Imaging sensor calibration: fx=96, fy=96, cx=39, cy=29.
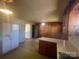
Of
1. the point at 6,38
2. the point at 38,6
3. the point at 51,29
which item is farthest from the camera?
the point at 51,29

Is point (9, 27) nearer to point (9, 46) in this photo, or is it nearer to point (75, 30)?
point (9, 46)

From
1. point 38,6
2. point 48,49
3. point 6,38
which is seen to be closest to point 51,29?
point 48,49

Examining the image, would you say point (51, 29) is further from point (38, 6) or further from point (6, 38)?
point (38, 6)

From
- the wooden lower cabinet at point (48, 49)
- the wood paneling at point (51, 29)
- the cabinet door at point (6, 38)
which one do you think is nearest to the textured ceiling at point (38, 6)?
the cabinet door at point (6, 38)

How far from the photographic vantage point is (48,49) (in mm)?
4852

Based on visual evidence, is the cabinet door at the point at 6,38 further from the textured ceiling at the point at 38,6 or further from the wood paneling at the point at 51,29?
the wood paneling at the point at 51,29

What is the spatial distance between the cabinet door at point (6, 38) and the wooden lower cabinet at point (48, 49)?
75.8 inches

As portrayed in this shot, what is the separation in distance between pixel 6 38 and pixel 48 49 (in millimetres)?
2413

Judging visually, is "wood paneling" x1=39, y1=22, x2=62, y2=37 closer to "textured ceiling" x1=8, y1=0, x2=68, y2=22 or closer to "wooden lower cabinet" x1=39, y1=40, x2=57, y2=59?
"wooden lower cabinet" x1=39, y1=40, x2=57, y2=59

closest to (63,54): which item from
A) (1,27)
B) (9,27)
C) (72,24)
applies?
(72,24)

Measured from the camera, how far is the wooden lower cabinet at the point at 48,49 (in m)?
4.51

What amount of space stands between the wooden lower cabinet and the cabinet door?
1.92 metres

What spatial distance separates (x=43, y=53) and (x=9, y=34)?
2.28 m

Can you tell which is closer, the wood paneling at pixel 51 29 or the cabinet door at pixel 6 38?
the cabinet door at pixel 6 38
